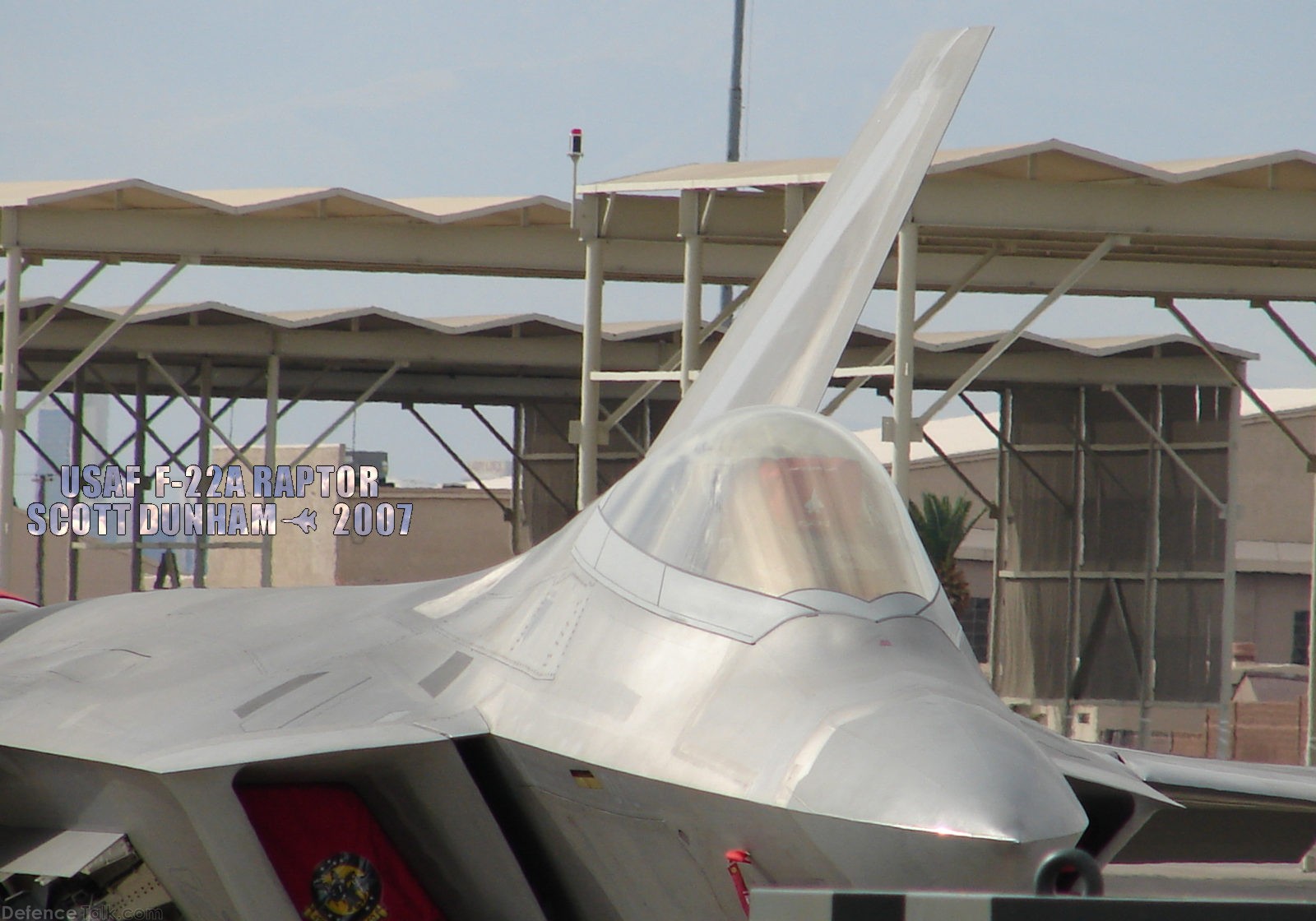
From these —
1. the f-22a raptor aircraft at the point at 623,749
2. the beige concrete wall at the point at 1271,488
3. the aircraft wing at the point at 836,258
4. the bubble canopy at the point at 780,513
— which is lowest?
the beige concrete wall at the point at 1271,488

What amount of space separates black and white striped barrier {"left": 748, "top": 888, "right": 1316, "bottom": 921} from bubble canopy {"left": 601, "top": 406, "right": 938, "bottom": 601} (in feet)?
4.55

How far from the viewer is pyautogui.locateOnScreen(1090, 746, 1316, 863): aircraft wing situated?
254 inches

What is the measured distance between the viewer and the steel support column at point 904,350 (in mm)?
13672

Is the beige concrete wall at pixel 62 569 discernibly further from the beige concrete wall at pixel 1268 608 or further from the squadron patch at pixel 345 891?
the squadron patch at pixel 345 891

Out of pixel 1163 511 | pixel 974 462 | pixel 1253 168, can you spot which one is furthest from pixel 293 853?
pixel 974 462

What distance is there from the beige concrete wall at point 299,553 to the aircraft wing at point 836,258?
33114 millimetres

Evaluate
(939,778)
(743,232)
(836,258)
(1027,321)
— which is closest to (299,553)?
(743,232)

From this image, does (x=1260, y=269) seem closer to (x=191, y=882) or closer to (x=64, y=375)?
(x=64, y=375)

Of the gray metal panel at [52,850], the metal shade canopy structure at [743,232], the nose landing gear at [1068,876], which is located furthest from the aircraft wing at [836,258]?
the metal shade canopy structure at [743,232]

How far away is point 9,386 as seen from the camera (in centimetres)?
1755

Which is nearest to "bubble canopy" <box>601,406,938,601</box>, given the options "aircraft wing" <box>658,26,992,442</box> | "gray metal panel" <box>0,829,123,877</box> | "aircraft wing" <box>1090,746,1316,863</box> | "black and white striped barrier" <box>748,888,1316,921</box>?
"aircraft wing" <box>658,26,992,442</box>

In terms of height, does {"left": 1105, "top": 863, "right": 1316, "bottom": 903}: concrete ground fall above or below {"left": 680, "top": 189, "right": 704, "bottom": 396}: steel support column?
below

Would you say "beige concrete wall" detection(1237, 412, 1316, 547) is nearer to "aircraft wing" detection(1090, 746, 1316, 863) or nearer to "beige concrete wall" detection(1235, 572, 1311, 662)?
"beige concrete wall" detection(1235, 572, 1311, 662)

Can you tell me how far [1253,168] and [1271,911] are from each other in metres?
12.1
